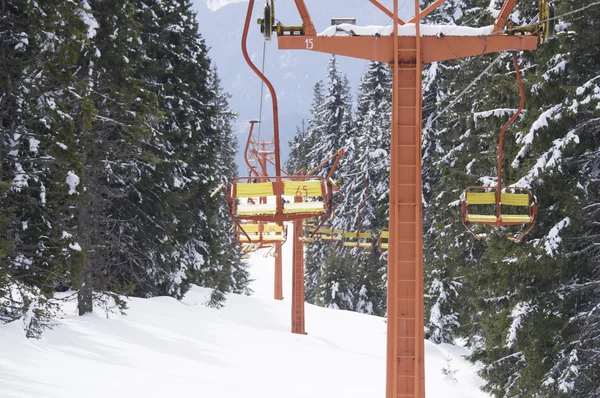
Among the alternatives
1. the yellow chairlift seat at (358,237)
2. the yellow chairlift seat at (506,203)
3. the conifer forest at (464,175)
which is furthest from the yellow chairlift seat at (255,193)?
the yellow chairlift seat at (358,237)

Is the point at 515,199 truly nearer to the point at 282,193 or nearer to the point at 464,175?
the point at 282,193

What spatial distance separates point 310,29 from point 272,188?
2284mm

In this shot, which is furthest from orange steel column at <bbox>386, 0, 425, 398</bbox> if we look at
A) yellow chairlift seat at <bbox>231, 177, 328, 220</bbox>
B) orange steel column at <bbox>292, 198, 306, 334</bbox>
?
orange steel column at <bbox>292, 198, 306, 334</bbox>

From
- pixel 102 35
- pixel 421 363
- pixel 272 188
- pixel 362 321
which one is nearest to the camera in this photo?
pixel 421 363

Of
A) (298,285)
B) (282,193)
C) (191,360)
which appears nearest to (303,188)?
(282,193)

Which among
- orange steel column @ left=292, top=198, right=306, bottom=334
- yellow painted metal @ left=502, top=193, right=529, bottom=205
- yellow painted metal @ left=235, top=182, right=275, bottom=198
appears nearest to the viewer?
yellow painted metal @ left=235, top=182, right=275, bottom=198

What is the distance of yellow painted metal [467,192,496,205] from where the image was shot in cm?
1000

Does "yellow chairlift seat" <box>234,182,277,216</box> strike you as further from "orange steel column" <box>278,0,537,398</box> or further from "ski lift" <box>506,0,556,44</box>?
"ski lift" <box>506,0,556,44</box>

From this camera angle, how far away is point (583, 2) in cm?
1155

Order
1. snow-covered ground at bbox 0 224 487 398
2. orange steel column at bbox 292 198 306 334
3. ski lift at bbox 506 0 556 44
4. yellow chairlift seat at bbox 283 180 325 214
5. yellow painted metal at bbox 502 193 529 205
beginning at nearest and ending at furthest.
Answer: ski lift at bbox 506 0 556 44, yellow chairlift seat at bbox 283 180 325 214, yellow painted metal at bbox 502 193 529 205, snow-covered ground at bbox 0 224 487 398, orange steel column at bbox 292 198 306 334

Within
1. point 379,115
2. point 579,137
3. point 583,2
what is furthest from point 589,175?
point 379,115

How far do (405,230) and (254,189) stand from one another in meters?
2.37

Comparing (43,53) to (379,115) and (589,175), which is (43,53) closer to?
(589,175)

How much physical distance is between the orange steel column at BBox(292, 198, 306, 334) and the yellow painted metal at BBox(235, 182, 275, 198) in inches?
663
